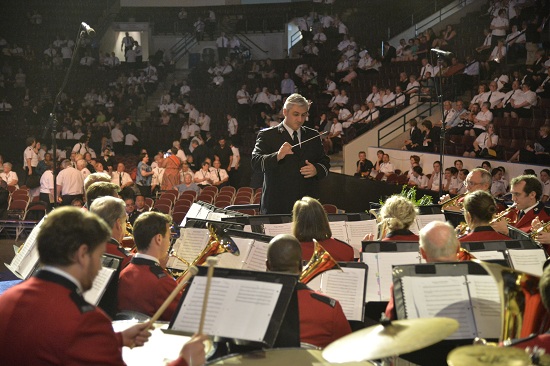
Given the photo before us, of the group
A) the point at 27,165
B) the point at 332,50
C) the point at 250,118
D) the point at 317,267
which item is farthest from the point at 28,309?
the point at 332,50

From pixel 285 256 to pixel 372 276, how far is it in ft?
4.42

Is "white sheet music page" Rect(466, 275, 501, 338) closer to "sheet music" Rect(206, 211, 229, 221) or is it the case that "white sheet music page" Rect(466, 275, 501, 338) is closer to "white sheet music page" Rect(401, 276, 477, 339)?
"white sheet music page" Rect(401, 276, 477, 339)

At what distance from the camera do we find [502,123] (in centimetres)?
1437

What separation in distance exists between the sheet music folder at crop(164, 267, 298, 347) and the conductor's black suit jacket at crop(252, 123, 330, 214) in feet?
10.8

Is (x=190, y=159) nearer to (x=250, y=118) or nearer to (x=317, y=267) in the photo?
(x=250, y=118)

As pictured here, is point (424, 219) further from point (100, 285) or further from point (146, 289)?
point (100, 285)

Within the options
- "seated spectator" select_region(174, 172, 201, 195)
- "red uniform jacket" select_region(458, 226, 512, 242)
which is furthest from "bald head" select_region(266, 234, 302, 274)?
"seated spectator" select_region(174, 172, 201, 195)

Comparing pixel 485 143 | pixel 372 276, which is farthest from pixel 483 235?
pixel 485 143

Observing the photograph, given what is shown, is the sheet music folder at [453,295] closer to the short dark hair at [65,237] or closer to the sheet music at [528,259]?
the sheet music at [528,259]

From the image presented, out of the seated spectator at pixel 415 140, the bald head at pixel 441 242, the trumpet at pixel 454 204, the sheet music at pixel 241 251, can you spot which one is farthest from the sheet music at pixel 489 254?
the seated spectator at pixel 415 140

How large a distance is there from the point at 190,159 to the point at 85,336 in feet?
43.8

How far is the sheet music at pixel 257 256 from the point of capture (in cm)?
522

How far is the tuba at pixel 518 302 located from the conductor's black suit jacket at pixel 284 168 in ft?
11.2

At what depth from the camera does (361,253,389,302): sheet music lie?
5.01 meters
